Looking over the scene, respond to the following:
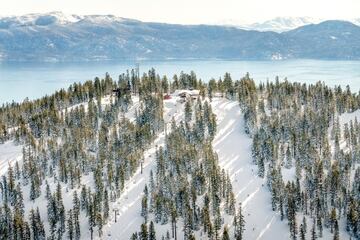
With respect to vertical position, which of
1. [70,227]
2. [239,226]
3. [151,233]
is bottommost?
[239,226]

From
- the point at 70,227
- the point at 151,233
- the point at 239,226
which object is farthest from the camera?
the point at 239,226

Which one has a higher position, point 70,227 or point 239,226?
point 70,227

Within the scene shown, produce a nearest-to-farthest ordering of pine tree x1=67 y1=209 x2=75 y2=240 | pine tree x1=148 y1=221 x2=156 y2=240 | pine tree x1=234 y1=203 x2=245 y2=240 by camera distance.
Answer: pine tree x1=148 y1=221 x2=156 y2=240 → pine tree x1=234 y1=203 x2=245 y2=240 → pine tree x1=67 y1=209 x2=75 y2=240

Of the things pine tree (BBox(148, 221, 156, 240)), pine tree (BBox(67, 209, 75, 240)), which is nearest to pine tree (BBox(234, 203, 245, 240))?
pine tree (BBox(148, 221, 156, 240))

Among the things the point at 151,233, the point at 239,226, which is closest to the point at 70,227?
the point at 151,233

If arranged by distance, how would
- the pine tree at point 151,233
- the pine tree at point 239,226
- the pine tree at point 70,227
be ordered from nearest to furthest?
the pine tree at point 151,233 → the pine tree at point 239,226 → the pine tree at point 70,227

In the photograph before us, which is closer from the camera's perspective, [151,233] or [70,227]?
[151,233]

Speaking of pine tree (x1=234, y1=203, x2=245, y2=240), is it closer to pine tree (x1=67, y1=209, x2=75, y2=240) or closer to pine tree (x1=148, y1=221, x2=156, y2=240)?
pine tree (x1=148, y1=221, x2=156, y2=240)

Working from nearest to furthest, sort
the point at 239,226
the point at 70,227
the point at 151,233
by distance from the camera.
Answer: the point at 151,233 < the point at 70,227 < the point at 239,226

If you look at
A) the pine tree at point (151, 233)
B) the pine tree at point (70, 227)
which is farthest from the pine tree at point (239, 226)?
the pine tree at point (70, 227)

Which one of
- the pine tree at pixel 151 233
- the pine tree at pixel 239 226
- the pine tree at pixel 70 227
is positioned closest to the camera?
the pine tree at pixel 151 233

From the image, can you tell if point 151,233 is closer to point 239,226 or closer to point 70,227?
point 70,227

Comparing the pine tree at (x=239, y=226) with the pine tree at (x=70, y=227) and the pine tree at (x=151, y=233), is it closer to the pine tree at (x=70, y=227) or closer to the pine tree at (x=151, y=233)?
the pine tree at (x=151, y=233)

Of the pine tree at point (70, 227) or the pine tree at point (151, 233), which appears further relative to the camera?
the pine tree at point (70, 227)
